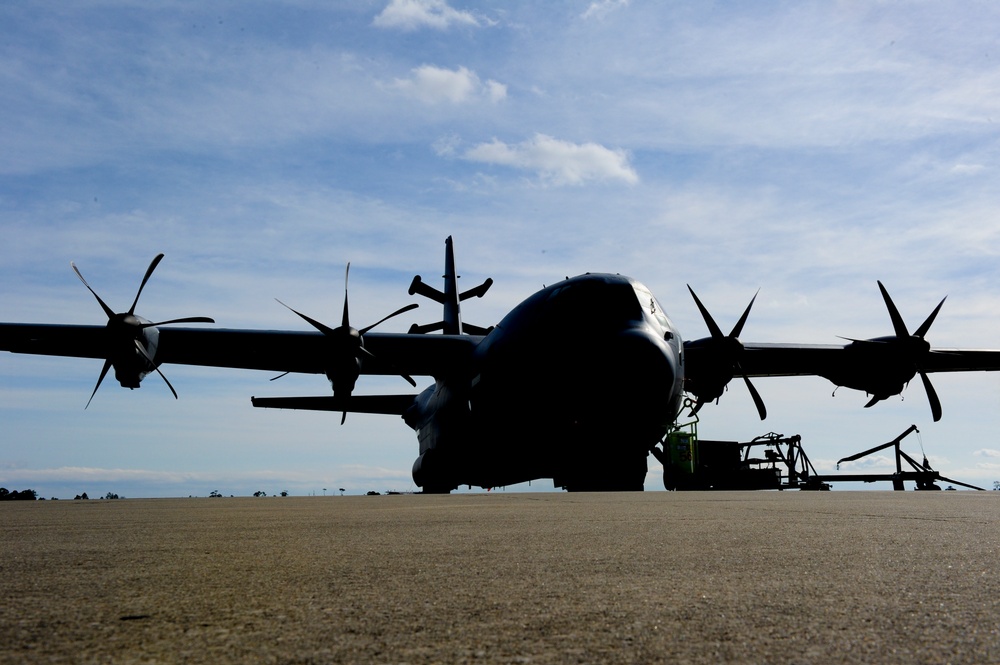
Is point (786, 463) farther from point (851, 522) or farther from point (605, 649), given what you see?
point (605, 649)

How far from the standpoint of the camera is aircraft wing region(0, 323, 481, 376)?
1989 centimetres

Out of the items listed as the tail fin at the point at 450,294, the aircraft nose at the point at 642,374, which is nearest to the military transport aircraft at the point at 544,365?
the aircraft nose at the point at 642,374

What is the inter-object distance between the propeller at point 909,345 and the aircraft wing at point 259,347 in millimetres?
11240

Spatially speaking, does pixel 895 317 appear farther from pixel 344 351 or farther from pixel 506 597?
pixel 506 597

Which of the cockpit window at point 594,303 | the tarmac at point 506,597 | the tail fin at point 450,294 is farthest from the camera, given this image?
the tail fin at point 450,294

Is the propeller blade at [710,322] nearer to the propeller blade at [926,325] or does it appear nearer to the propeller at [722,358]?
the propeller at [722,358]

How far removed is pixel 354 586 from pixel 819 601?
1.58 meters

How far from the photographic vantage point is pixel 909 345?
22.4 metres

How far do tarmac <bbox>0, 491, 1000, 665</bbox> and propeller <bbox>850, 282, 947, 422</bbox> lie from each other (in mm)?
18829

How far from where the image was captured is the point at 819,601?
2.63 metres

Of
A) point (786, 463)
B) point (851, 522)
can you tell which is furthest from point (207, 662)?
point (786, 463)

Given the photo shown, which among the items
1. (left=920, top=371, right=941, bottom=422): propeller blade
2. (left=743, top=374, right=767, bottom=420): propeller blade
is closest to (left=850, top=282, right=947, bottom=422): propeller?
(left=920, top=371, right=941, bottom=422): propeller blade

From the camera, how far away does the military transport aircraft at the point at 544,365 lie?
15.3 m

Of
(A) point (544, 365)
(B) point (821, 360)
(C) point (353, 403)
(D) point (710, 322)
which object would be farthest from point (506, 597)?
(C) point (353, 403)
